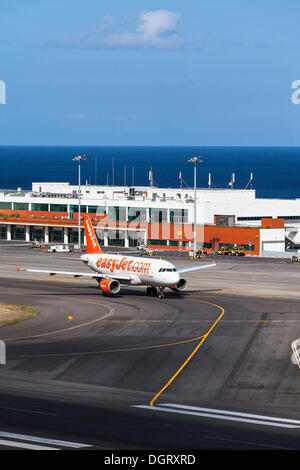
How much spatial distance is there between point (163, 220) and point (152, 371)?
114787 millimetres

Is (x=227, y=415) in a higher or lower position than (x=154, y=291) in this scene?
lower

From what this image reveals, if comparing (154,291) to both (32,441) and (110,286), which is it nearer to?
(110,286)

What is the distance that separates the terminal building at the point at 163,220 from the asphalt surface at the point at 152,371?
193 ft

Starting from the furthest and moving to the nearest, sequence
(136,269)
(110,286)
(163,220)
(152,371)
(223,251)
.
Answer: (163,220) → (223,251) → (110,286) → (136,269) → (152,371)

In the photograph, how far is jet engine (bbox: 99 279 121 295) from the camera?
302ft

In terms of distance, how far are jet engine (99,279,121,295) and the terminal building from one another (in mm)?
66093

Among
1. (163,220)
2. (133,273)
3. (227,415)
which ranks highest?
(163,220)

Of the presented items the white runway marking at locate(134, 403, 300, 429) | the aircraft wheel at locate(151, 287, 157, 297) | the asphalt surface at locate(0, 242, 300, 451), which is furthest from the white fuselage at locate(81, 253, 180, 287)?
the white runway marking at locate(134, 403, 300, 429)

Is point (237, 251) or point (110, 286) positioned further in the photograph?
point (237, 251)

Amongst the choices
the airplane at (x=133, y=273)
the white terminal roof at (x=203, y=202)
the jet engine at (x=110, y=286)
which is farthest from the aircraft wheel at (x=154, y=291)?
Answer: the white terminal roof at (x=203, y=202)

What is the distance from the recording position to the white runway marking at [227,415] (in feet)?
135

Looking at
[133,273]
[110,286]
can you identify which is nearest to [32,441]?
[133,273]

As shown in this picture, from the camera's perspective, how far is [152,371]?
179ft
